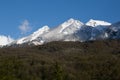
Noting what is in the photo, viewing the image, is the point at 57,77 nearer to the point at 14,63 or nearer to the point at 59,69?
the point at 59,69

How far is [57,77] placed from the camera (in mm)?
111750

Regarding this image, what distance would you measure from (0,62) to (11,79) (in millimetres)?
5921

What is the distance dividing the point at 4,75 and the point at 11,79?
153cm

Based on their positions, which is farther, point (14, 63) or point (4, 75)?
point (14, 63)

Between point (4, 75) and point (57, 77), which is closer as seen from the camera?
point (4, 75)

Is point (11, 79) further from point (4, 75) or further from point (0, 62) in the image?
point (0, 62)

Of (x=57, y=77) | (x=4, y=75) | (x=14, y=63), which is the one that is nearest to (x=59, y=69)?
(x=57, y=77)

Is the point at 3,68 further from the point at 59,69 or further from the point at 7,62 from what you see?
the point at 59,69

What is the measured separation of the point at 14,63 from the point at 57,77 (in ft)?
133

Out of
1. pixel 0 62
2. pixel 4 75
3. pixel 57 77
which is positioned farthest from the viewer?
pixel 57 77

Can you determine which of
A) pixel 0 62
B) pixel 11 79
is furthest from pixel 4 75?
pixel 0 62

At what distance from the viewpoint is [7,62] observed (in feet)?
227

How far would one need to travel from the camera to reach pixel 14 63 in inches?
2854

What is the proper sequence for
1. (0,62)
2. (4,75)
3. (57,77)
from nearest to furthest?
(4,75)
(0,62)
(57,77)
